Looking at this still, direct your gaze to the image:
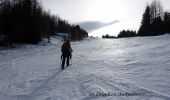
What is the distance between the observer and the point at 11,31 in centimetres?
4803

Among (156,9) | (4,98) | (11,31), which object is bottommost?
(4,98)

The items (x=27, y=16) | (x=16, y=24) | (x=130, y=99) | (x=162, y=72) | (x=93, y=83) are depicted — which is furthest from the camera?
(x=27, y=16)

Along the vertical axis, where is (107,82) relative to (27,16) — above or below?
below

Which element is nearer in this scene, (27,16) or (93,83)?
(93,83)

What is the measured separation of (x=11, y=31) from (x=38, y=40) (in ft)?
17.9

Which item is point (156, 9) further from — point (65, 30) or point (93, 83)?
point (93, 83)

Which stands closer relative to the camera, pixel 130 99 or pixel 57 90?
pixel 130 99

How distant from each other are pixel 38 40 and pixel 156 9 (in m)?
52.3

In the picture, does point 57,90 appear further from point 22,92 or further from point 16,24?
point 16,24

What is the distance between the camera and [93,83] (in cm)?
1170

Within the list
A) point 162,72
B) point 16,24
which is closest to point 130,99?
point 162,72

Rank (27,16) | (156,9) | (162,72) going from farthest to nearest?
(156,9), (27,16), (162,72)

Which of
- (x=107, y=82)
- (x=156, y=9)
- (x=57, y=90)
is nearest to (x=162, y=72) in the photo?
(x=107, y=82)

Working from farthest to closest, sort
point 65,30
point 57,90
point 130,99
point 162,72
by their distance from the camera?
point 65,30 < point 162,72 < point 57,90 < point 130,99
